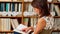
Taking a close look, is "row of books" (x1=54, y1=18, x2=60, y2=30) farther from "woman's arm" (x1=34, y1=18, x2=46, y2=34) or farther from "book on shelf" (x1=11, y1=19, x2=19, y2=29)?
"woman's arm" (x1=34, y1=18, x2=46, y2=34)

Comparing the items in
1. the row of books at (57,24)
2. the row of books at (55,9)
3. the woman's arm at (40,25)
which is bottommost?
the row of books at (57,24)

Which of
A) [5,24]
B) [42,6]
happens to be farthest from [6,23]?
[42,6]

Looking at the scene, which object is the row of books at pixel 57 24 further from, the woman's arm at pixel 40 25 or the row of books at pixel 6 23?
the woman's arm at pixel 40 25

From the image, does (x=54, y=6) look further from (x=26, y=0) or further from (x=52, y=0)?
(x=26, y=0)

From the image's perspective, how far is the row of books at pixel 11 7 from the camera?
10.2ft

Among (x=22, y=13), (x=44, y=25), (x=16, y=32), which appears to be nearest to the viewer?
(x=44, y=25)

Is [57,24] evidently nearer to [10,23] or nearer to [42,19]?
[10,23]

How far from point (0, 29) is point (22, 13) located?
0.52 m

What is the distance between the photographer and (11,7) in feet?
10.2

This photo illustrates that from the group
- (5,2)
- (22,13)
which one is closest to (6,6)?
(5,2)

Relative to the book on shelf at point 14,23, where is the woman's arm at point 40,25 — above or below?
above

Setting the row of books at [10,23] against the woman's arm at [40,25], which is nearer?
the woman's arm at [40,25]

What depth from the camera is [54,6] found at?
317 centimetres

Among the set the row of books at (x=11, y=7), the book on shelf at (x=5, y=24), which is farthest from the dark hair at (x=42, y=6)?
the book on shelf at (x=5, y=24)
